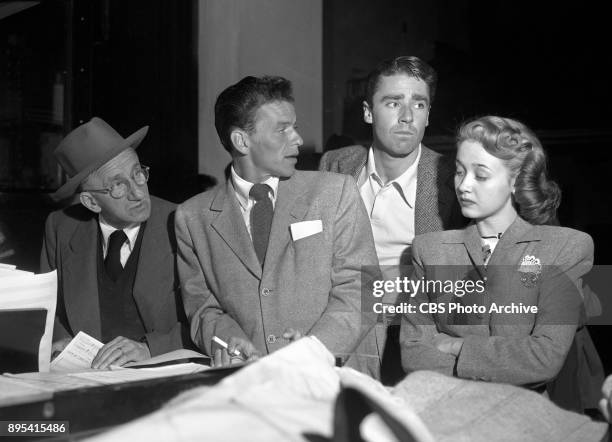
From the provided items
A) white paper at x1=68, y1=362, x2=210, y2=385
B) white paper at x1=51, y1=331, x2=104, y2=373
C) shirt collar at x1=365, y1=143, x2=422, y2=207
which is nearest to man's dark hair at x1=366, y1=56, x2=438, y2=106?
shirt collar at x1=365, y1=143, x2=422, y2=207

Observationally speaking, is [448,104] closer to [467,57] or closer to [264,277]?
[467,57]

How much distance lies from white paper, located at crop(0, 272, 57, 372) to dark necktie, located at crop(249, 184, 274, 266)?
998 millimetres

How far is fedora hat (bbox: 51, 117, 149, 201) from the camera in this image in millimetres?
3678

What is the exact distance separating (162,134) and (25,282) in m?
2.49

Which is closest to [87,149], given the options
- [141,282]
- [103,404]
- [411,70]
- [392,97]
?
[141,282]

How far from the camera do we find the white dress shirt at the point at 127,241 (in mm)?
3590

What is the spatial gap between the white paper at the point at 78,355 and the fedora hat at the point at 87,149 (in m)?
0.98

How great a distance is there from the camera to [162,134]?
4781mm

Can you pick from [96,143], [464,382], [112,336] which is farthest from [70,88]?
[464,382]

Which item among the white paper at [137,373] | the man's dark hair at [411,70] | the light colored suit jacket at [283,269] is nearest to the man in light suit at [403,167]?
the man's dark hair at [411,70]

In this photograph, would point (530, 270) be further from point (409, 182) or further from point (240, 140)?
point (240, 140)

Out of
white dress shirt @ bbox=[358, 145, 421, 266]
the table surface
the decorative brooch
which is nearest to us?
the table surface

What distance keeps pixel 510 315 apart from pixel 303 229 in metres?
0.93

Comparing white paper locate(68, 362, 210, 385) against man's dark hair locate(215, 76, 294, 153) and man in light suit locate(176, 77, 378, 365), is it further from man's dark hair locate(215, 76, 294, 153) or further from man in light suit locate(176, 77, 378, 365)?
man's dark hair locate(215, 76, 294, 153)
